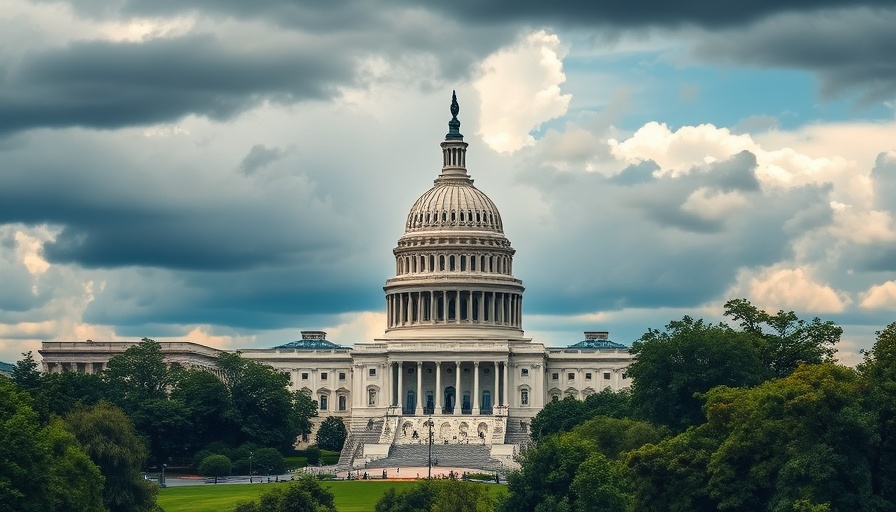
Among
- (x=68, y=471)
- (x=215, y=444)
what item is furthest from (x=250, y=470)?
(x=68, y=471)

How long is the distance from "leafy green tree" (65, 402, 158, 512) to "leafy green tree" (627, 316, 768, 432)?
1405 inches

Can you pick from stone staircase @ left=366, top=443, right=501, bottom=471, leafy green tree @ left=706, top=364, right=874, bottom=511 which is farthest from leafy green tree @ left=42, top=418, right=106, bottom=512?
stone staircase @ left=366, top=443, right=501, bottom=471

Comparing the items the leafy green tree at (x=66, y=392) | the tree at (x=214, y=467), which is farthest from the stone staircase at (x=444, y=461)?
the leafy green tree at (x=66, y=392)

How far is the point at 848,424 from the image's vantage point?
4144 inches

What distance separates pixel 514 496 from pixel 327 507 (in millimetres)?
10722

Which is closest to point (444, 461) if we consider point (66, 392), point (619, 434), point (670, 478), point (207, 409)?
point (207, 409)

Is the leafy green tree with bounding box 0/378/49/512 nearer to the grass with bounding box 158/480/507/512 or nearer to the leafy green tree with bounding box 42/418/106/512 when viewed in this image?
the leafy green tree with bounding box 42/418/106/512

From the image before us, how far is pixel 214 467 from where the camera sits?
181500 millimetres

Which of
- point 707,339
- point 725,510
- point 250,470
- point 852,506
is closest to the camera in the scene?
point 852,506

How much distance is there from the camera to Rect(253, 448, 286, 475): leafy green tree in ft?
611

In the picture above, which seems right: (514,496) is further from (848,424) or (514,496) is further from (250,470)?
(250,470)

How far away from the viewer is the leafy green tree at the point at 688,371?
144 m

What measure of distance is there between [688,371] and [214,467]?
2058 inches

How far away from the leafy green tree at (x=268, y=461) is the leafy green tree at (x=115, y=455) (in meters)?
45.9
